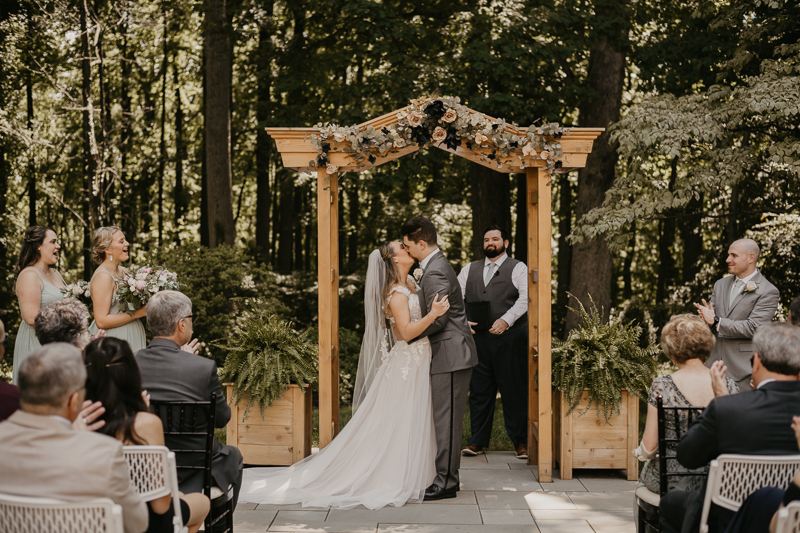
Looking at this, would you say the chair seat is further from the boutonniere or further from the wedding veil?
the boutonniere

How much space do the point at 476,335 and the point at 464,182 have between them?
33.7 feet

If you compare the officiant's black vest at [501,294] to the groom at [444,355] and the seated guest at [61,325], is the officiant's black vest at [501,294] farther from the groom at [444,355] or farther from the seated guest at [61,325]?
the seated guest at [61,325]

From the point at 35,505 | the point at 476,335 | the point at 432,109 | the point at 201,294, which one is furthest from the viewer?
the point at 201,294

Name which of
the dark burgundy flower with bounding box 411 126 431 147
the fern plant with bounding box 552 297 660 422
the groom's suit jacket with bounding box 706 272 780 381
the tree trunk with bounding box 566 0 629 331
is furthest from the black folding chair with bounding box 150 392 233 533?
the tree trunk with bounding box 566 0 629 331

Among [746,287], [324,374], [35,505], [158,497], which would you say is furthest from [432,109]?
[35,505]

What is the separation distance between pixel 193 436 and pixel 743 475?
2.33 meters

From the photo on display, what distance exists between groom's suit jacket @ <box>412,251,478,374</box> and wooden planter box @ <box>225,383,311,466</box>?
1311mm

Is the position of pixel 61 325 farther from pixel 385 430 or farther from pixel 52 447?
pixel 385 430

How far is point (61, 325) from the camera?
3.78 m

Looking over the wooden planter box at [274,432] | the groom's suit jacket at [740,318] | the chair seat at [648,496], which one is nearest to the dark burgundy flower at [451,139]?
the wooden planter box at [274,432]

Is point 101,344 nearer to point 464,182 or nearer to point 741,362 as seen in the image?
point 741,362

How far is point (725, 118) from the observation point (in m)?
7.71

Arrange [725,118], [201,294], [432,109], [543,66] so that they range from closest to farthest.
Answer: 1. [432,109]
2. [725,118]
3. [201,294]
4. [543,66]

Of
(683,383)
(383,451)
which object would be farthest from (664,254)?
(683,383)
